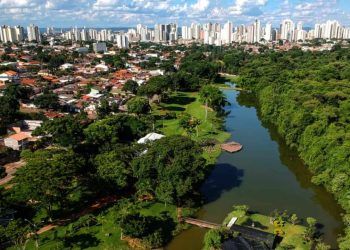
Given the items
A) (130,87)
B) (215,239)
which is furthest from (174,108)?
(215,239)

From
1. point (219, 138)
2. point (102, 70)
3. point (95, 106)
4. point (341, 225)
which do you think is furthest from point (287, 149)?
point (102, 70)

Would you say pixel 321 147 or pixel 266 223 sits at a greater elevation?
pixel 321 147

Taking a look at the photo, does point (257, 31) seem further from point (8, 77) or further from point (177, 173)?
point (177, 173)

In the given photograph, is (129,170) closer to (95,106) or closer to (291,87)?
(95,106)

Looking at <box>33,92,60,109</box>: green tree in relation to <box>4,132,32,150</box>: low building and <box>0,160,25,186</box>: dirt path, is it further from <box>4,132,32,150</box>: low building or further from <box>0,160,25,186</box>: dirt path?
<box>0,160,25,186</box>: dirt path

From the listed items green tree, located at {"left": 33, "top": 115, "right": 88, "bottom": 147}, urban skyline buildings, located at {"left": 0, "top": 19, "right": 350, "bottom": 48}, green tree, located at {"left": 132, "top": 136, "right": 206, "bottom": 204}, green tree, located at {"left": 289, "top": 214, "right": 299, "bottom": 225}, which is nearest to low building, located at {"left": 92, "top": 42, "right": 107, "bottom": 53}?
urban skyline buildings, located at {"left": 0, "top": 19, "right": 350, "bottom": 48}

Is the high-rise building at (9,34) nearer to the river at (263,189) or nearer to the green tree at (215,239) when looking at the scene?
the river at (263,189)
